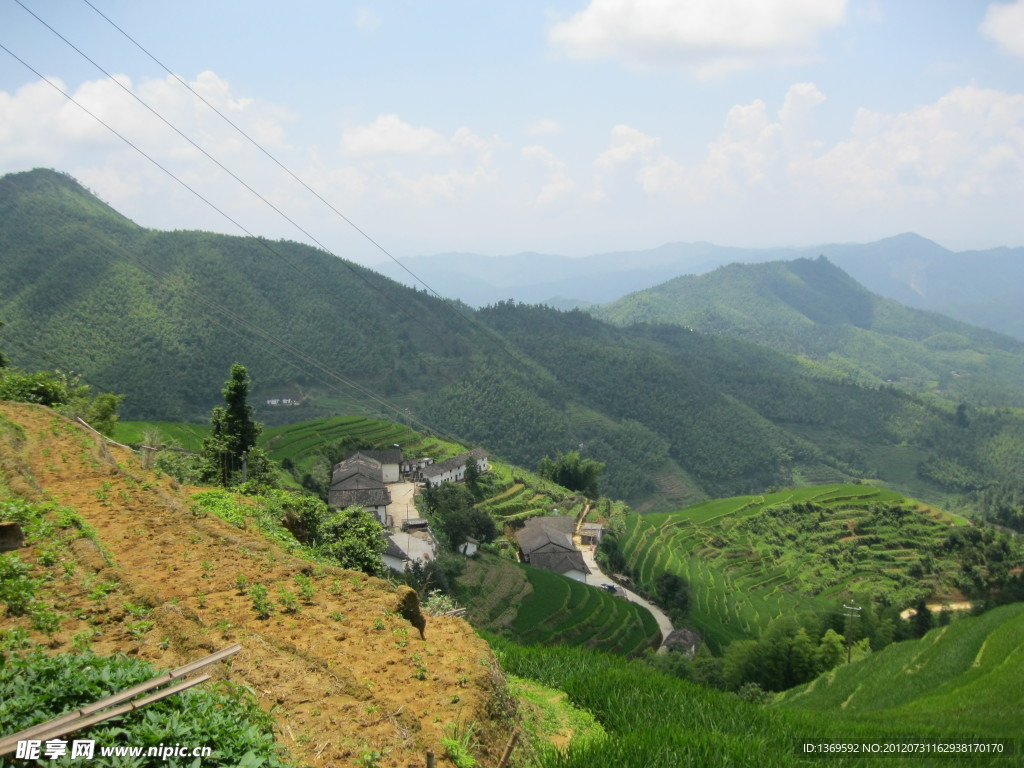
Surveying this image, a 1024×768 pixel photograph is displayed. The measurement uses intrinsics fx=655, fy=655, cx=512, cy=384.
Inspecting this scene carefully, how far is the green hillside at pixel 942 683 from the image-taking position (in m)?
14.7

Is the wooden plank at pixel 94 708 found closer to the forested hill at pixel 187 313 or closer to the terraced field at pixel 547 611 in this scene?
the terraced field at pixel 547 611

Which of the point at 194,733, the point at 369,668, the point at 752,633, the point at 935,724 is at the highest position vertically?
the point at 194,733

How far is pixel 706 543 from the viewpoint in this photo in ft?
224

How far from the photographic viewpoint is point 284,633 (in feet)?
25.8

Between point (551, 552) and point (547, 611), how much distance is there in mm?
15462

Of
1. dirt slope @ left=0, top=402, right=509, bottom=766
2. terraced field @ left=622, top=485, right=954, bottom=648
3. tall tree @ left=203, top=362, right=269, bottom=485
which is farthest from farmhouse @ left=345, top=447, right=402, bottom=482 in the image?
dirt slope @ left=0, top=402, right=509, bottom=766

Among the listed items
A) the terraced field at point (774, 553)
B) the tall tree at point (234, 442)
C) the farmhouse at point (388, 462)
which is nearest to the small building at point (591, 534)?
the terraced field at point (774, 553)

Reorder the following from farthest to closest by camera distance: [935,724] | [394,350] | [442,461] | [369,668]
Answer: [394,350] < [442,461] < [935,724] < [369,668]

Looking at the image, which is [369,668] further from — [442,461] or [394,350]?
[394,350]

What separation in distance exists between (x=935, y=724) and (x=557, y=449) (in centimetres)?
9837

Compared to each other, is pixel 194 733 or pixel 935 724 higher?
pixel 194 733

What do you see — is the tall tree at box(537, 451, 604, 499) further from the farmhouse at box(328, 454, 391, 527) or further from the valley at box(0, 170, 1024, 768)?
the farmhouse at box(328, 454, 391, 527)

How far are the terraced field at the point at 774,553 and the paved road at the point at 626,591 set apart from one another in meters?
2.45

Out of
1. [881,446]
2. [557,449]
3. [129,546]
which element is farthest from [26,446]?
[881,446]
